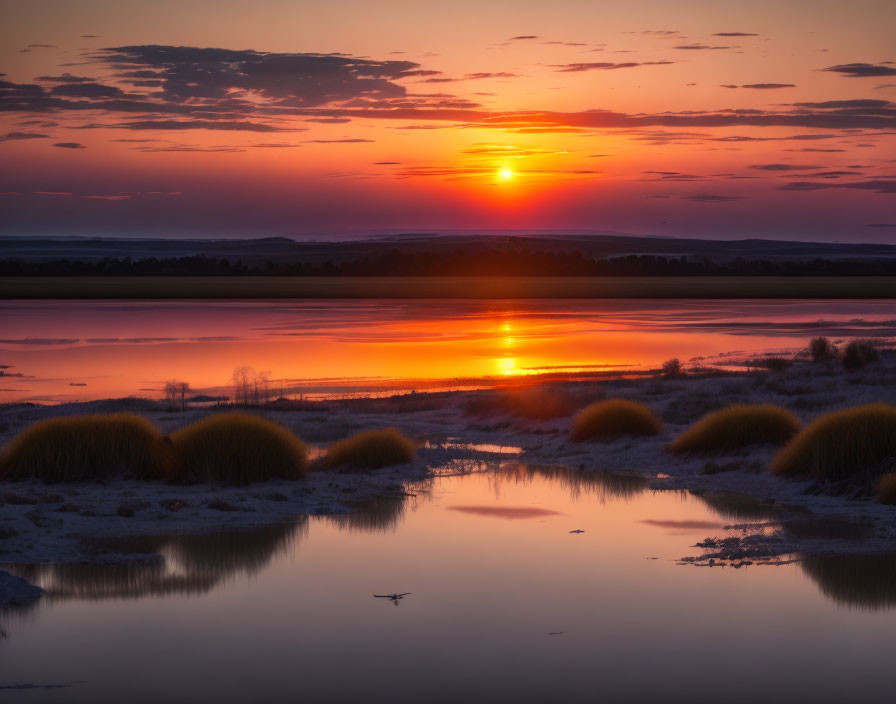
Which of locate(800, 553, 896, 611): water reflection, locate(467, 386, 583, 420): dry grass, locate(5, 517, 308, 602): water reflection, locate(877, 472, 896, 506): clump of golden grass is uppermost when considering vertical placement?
locate(467, 386, 583, 420): dry grass

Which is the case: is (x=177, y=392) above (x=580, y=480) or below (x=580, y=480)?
above

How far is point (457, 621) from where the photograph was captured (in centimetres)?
1045

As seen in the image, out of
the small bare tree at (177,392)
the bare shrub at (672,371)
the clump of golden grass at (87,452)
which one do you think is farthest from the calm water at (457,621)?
the bare shrub at (672,371)

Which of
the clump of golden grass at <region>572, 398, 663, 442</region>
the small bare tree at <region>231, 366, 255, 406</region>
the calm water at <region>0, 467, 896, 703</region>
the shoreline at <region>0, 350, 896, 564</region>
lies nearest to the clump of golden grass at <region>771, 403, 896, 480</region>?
the shoreline at <region>0, 350, 896, 564</region>

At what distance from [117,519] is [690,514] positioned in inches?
275

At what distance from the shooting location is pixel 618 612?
10.7m

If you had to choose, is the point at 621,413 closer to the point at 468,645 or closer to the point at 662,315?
the point at 468,645

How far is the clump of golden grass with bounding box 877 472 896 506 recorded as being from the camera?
14.9 m

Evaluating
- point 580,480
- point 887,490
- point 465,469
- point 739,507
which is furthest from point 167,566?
point 887,490

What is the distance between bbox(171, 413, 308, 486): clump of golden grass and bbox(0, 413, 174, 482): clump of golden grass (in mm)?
304

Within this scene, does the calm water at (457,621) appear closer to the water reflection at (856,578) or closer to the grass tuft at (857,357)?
the water reflection at (856,578)

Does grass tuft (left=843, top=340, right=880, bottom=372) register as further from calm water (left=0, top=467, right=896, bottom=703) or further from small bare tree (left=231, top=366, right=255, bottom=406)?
calm water (left=0, top=467, right=896, bottom=703)

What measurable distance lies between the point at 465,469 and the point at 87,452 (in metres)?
5.60

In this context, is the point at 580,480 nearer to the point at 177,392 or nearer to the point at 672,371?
the point at 672,371
